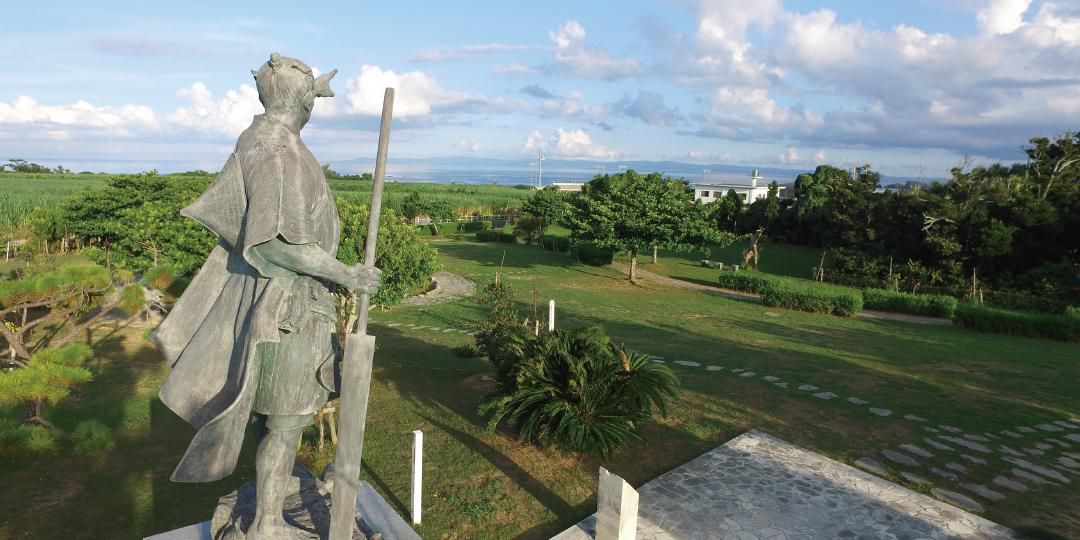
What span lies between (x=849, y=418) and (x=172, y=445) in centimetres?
927

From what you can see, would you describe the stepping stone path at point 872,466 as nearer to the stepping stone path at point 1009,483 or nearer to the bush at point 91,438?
the stepping stone path at point 1009,483

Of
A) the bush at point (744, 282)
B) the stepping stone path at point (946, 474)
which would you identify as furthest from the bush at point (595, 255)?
the stepping stone path at point (946, 474)

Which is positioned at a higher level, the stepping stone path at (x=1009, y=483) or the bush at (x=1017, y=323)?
the bush at (x=1017, y=323)

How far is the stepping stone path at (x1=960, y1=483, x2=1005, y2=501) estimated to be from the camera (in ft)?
22.0

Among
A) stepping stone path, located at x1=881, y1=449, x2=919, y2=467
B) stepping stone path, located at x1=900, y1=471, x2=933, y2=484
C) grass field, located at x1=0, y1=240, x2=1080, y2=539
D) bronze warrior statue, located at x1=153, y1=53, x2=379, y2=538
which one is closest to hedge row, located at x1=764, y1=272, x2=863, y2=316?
grass field, located at x1=0, y1=240, x2=1080, y2=539

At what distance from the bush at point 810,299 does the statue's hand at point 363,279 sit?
19.2 metres

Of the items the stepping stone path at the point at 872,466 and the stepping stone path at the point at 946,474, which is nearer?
the stepping stone path at the point at 946,474

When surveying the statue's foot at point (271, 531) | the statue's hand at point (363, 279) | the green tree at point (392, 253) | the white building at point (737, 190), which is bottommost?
the statue's foot at point (271, 531)

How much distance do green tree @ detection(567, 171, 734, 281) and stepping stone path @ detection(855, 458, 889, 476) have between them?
1419 cm

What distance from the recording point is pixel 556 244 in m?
33.6

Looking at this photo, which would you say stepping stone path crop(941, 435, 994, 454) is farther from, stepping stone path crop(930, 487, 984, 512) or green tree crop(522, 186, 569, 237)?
green tree crop(522, 186, 569, 237)

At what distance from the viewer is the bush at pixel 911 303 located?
19141 mm

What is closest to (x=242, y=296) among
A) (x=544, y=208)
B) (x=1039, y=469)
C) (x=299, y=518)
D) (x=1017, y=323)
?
(x=299, y=518)

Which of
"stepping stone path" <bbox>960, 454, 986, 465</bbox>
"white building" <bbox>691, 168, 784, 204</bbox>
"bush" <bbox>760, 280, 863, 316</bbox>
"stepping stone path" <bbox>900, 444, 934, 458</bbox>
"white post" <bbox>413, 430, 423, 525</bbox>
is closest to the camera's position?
"white post" <bbox>413, 430, 423, 525</bbox>
